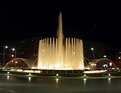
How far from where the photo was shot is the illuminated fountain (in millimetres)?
41062

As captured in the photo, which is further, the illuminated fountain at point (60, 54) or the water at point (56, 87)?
the illuminated fountain at point (60, 54)

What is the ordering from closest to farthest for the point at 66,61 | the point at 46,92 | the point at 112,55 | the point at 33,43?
the point at 46,92, the point at 66,61, the point at 112,55, the point at 33,43

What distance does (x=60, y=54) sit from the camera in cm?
4106

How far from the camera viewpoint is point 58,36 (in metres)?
42.4

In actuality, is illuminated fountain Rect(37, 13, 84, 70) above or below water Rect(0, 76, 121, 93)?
above

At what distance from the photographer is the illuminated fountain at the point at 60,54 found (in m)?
41.1

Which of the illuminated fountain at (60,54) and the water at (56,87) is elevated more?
the illuminated fountain at (60,54)

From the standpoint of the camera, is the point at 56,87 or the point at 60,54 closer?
the point at 56,87

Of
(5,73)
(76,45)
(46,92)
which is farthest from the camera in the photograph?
(76,45)

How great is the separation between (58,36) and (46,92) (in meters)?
24.5

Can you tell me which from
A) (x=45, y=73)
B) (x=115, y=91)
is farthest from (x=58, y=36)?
(x=115, y=91)

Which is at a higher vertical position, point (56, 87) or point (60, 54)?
point (60, 54)

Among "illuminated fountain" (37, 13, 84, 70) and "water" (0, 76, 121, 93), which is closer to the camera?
"water" (0, 76, 121, 93)

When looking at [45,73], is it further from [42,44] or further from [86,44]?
[86,44]
